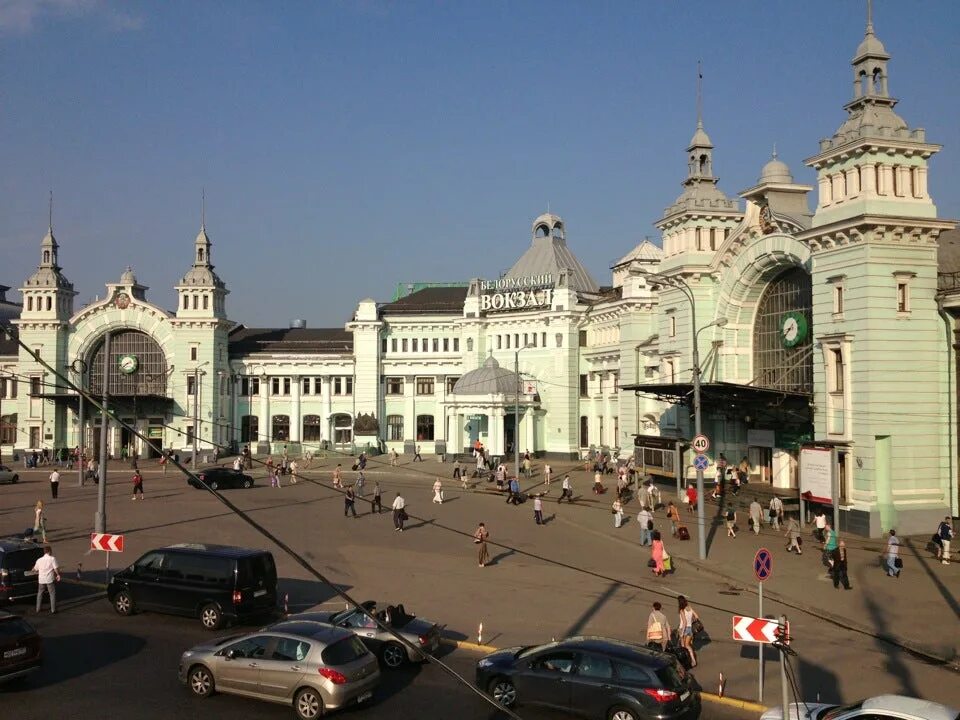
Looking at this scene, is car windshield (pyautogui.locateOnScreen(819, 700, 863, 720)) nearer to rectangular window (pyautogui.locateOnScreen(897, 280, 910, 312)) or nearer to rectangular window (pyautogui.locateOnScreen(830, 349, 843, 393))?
rectangular window (pyautogui.locateOnScreen(830, 349, 843, 393))

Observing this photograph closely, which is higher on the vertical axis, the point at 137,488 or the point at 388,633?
the point at 137,488

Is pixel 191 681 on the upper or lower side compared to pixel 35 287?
lower

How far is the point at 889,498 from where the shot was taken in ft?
115

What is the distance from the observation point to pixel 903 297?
36.0 meters

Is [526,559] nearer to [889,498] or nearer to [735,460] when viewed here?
[889,498]

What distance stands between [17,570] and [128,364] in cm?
5965

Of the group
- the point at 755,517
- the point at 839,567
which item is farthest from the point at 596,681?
the point at 755,517

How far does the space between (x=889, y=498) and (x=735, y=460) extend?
1270 cm

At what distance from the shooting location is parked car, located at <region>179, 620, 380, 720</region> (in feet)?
49.0

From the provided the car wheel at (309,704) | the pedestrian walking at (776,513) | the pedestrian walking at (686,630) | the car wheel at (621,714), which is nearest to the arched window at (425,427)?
the pedestrian walking at (776,513)

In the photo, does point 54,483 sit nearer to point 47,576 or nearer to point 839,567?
point 47,576

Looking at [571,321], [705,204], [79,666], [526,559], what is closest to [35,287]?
[571,321]

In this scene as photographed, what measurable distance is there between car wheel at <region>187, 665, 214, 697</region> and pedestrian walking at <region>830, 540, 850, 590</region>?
18.2 meters

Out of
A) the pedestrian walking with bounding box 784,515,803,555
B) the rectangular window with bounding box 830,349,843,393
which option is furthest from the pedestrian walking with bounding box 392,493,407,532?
the rectangular window with bounding box 830,349,843,393
